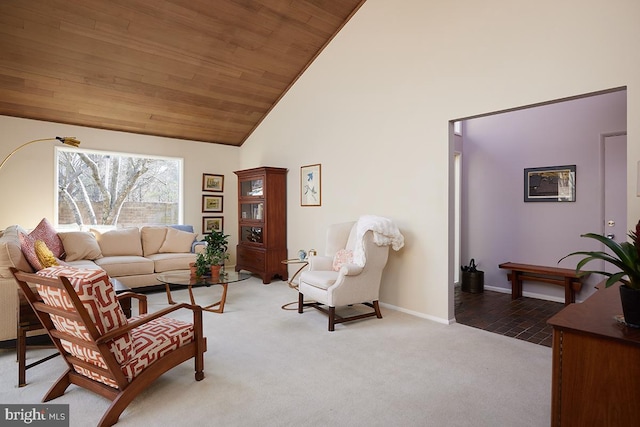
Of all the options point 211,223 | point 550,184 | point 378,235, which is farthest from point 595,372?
point 211,223

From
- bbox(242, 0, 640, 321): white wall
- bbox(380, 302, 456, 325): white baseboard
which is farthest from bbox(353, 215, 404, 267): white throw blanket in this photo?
bbox(380, 302, 456, 325): white baseboard

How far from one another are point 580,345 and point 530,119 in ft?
14.1

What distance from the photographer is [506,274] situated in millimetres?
5219

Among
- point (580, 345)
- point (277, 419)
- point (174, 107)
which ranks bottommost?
point (277, 419)

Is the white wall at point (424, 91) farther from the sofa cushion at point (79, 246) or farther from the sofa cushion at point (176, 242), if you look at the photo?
Result: the sofa cushion at point (79, 246)

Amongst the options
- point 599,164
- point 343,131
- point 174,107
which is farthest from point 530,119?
point 174,107

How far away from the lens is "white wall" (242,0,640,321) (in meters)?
2.89

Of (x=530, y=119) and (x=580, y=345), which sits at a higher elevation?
(x=530, y=119)

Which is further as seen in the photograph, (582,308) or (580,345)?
(582,308)

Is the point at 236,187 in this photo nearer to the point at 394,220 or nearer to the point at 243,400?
the point at 394,220

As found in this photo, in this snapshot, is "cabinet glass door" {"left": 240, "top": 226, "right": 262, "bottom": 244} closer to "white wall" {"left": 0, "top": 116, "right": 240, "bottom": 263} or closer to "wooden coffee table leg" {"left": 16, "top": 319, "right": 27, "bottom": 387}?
"white wall" {"left": 0, "top": 116, "right": 240, "bottom": 263}

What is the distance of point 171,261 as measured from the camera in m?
5.34

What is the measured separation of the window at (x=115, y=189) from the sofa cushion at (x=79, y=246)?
2.47 ft

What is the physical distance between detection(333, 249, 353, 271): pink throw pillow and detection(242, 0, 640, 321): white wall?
0.57m
